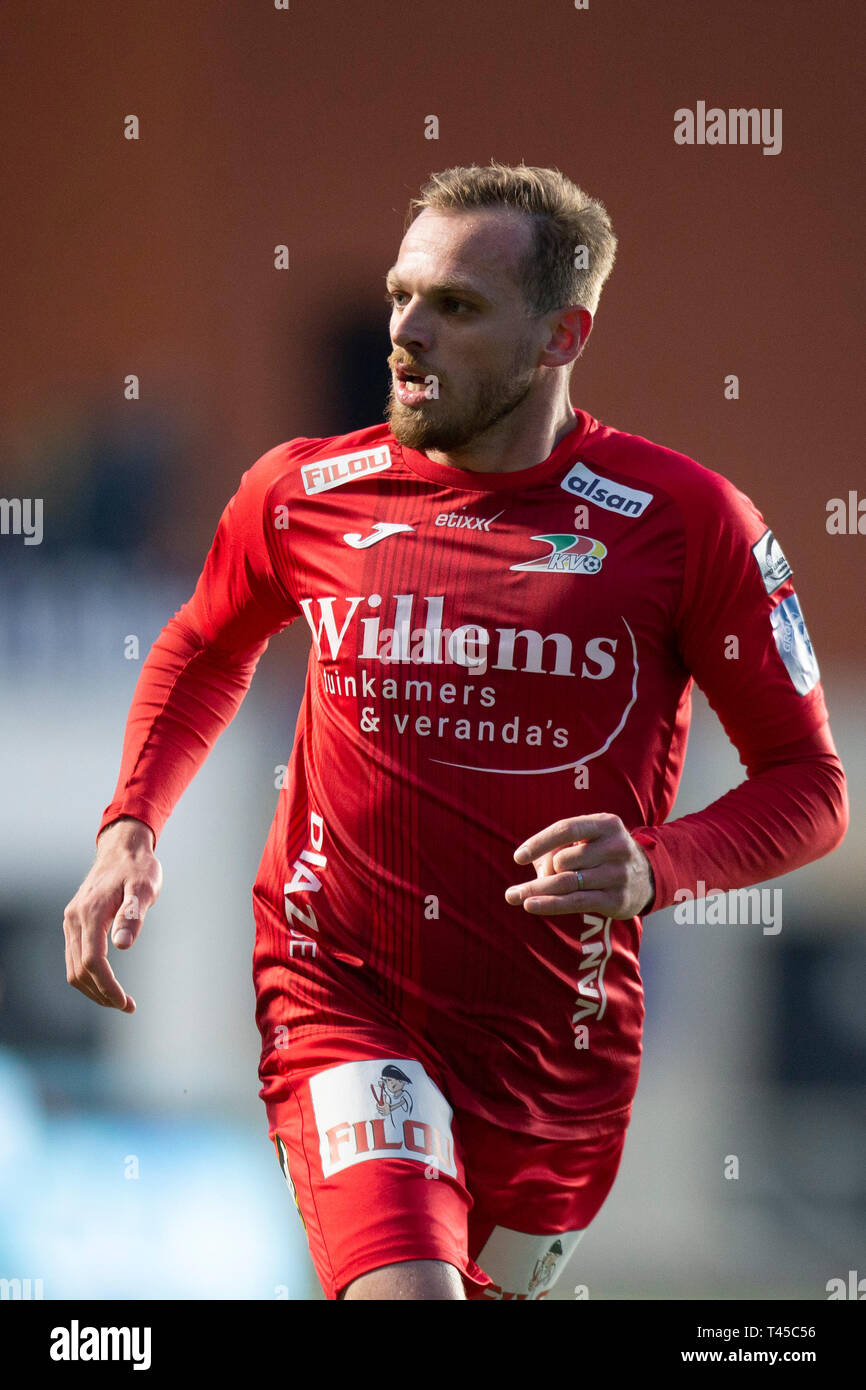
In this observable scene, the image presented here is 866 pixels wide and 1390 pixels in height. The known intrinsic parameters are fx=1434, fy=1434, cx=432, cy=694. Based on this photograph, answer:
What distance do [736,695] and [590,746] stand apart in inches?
8.6

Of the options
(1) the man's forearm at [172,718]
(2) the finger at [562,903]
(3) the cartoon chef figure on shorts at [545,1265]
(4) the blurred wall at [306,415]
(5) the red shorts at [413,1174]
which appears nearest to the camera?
(2) the finger at [562,903]

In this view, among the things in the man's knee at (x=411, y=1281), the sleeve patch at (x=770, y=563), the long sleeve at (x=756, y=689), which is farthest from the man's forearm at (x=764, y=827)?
the man's knee at (x=411, y=1281)

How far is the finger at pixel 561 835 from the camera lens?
1.70 metres

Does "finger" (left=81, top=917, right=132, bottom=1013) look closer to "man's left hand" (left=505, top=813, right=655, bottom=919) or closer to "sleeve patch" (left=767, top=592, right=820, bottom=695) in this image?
"man's left hand" (left=505, top=813, right=655, bottom=919)

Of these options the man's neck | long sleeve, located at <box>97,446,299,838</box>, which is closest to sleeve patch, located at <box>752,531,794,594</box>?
the man's neck

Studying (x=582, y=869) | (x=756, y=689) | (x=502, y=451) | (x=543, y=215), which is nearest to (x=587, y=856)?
(x=582, y=869)

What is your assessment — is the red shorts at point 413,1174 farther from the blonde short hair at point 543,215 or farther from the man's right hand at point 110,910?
the blonde short hair at point 543,215

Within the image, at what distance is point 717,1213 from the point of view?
322 cm

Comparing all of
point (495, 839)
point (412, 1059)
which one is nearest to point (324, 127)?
point (495, 839)

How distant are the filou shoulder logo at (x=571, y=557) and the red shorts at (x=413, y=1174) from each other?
0.69 m

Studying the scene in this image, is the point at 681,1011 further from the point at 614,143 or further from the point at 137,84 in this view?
the point at 137,84

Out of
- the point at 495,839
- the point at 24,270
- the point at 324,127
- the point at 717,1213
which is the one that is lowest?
the point at 717,1213

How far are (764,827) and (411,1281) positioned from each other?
2.50 ft

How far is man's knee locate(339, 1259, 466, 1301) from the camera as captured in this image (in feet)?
5.62
